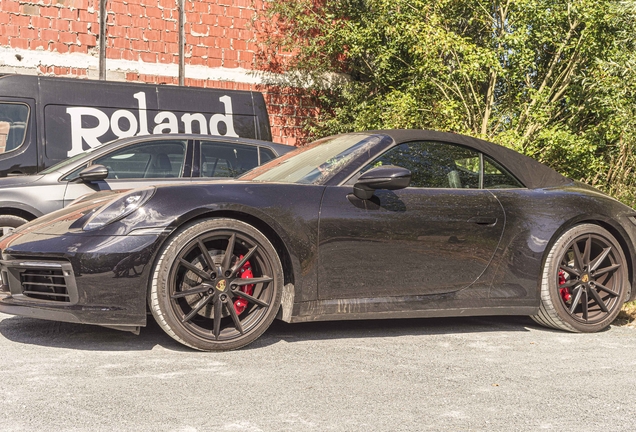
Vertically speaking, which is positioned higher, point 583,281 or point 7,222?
point 583,281

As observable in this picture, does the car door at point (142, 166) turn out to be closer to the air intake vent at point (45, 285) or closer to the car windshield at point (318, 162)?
the car windshield at point (318, 162)

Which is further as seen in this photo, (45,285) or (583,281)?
(583,281)

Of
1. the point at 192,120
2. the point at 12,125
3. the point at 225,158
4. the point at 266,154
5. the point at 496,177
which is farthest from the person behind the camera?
the point at 192,120

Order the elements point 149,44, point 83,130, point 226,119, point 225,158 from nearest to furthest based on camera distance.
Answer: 1. point 225,158
2. point 83,130
3. point 226,119
4. point 149,44

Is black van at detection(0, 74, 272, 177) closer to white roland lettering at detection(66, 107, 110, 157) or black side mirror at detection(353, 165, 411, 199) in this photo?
white roland lettering at detection(66, 107, 110, 157)

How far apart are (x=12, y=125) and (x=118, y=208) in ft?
16.1

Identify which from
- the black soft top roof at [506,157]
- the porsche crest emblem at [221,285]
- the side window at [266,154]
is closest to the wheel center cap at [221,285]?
the porsche crest emblem at [221,285]

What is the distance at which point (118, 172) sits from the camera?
7.64 meters

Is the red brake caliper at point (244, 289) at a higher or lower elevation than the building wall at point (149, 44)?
lower

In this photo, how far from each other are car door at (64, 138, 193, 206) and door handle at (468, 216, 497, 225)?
326cm

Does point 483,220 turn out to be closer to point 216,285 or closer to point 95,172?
point 216,285

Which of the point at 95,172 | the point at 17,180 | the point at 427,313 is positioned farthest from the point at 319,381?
the point at 17,180

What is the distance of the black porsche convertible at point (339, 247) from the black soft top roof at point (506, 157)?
1 centimetres

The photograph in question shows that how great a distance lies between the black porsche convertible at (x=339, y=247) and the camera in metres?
4.37
